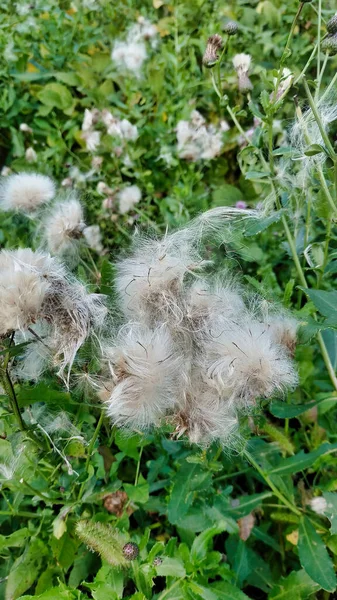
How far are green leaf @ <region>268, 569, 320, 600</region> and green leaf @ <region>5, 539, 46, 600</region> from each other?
511 millimetres

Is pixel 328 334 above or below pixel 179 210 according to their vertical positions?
below

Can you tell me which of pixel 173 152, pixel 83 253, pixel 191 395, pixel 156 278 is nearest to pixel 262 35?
pixel 173 152

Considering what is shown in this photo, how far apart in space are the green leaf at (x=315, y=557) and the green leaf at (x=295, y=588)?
0.23 feet

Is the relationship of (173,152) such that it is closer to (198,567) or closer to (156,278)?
(156,278)

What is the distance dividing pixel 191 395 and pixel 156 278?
21 cm

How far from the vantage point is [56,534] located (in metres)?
1.09

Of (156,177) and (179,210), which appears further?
(156,177)

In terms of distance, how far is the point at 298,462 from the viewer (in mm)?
1279

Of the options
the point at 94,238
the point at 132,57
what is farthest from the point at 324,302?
the point at 132,57

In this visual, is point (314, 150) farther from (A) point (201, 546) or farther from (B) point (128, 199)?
(B) point (128, 199)

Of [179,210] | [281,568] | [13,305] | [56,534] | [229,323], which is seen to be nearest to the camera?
[13,305]

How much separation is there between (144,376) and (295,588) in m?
0.68

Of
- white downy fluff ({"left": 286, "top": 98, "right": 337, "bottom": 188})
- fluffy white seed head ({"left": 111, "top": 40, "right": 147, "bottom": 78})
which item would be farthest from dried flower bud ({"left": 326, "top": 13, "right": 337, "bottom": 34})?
fluffy white seed head ({"left": 111, "top": 40, "right": 147, "bottom": 78})

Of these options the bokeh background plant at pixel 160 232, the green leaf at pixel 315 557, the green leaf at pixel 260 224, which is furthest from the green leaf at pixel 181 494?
the green leaf at pixel 260 224
